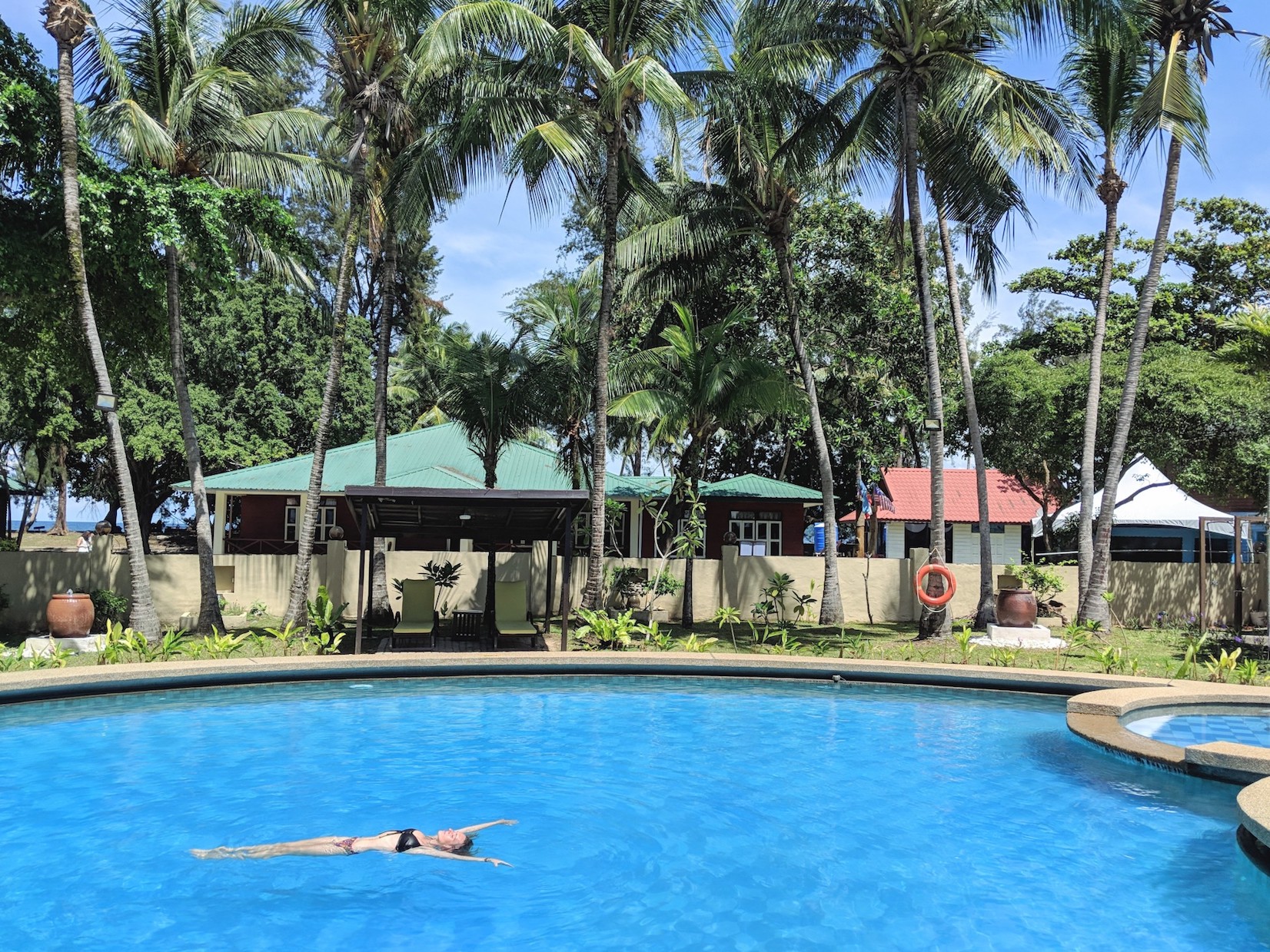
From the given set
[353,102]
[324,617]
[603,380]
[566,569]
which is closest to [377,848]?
[566,569]

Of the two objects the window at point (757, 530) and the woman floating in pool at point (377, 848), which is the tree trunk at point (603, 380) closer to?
the woman floating in pool at point (377, 848)

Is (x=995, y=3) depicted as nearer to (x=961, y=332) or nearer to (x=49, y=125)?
(x=961, y=332)

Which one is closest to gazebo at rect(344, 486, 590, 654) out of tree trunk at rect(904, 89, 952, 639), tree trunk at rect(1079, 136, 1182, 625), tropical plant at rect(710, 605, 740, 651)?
tropical plant at rect(710, 605, 740, 651)

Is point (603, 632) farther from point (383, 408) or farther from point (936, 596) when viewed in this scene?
point (383, 408)

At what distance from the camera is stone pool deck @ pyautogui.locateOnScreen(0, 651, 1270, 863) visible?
399 inches

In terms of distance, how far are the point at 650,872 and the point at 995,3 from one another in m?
14.7

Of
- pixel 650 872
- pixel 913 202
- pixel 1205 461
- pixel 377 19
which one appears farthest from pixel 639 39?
pixel 1205 461

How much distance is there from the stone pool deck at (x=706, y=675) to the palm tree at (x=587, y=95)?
9.74 ft

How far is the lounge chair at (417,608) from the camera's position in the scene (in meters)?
16.4

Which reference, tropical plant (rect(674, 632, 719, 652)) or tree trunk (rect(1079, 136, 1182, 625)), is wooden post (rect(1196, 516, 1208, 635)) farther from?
tropical plant (rect(674, 632, 719, 652))

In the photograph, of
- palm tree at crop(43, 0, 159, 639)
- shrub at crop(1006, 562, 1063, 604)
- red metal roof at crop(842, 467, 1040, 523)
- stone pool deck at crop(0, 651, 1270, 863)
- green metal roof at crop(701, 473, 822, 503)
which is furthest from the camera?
red metal roof at crop(842, 467, 1040, 523)

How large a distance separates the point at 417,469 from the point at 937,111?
603 inches

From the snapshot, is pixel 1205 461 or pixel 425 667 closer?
pixel 425 667

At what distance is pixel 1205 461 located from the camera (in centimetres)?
2486
